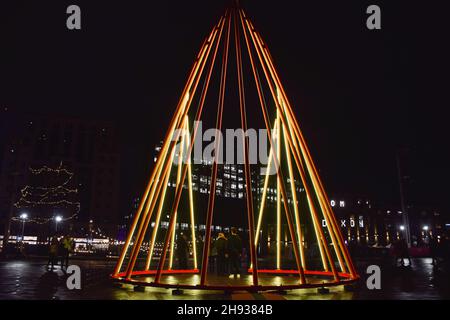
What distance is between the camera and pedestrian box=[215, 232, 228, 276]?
15.9 metres

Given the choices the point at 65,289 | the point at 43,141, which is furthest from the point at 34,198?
the point at 65,289

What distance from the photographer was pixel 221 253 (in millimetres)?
16188

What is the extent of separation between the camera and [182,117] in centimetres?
1438

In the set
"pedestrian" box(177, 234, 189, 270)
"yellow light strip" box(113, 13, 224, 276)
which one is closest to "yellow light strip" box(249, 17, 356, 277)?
"yellow light strip" box(113, 13, 224, 276)

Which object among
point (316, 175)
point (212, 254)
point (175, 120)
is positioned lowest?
point (212, 254)

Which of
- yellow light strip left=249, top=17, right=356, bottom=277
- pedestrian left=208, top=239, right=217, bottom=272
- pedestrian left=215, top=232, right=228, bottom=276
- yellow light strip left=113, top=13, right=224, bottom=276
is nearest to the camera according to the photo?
yellow light strip left=249, top=17, right=356, bottom=277

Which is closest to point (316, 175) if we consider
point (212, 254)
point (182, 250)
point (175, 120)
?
point (175, 120)

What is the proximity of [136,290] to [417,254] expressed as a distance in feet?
126

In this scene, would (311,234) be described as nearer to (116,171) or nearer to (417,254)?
(417,254)

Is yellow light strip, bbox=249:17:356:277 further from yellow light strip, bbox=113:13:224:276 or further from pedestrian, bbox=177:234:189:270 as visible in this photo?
pedestrian, bbox=177:234:189:270

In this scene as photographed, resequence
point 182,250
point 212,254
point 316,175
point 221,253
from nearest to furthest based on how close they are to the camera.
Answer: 1. point 316,175
2. point 221,253
3. point 212,254
4. point 182,250

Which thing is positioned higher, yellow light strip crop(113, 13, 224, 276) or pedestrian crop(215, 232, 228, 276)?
yellow light strip crop(113, 13, 224, 276)

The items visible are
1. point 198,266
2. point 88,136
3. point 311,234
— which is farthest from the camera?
point 88,136

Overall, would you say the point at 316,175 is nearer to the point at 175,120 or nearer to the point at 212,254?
the point at 175,120
